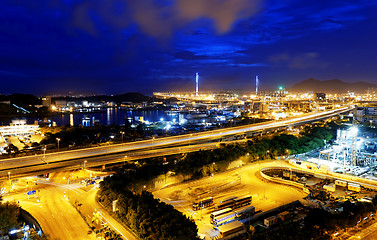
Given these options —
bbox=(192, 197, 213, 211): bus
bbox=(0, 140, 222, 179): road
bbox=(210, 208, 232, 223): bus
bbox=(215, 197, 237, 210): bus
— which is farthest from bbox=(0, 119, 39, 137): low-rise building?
bbox=(210, 208, 232, 223): bus

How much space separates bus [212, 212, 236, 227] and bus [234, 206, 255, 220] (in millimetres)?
91

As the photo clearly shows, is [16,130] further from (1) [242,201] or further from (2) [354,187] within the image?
(2) [354,187]

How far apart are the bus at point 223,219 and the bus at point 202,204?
626 mm

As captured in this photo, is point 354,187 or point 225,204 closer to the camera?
point 225,204

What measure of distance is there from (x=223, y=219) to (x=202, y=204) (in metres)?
0.77

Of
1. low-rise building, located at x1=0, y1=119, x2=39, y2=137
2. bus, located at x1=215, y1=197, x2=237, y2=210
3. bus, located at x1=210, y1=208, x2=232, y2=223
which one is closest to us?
bus, located at x1=210, y1=208, x2=232, y2=223

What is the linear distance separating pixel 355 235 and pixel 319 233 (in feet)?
2.79

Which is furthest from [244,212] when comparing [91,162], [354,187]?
[91,162]

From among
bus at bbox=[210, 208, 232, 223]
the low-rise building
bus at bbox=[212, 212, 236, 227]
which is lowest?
bus at bbox=[212, 212, 236, 227]

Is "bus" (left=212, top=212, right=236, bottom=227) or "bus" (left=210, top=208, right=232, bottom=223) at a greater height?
"bus" (left=210, top=208, right=232, bottom=223)

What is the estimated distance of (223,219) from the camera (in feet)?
15.1

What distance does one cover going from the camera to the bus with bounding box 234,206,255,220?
4809 millimetres

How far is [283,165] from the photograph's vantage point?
27.1ft

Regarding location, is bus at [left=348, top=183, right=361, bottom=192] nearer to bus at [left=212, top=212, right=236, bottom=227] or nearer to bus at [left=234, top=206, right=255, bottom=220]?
bus at [left=234, top=206, right=255, bottom=220]
